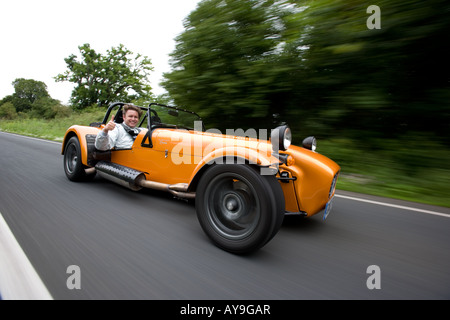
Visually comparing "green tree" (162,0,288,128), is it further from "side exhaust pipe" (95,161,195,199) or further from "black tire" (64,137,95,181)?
"side exhaust pipe" (95,161,195,199)

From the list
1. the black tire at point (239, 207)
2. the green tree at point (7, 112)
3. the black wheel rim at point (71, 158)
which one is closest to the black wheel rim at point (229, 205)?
the black tire at point (239, 207)

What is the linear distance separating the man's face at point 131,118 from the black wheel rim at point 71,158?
3.76ft

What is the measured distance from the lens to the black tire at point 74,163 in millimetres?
3646

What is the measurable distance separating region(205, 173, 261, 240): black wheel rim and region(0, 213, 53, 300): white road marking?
115 centimetres

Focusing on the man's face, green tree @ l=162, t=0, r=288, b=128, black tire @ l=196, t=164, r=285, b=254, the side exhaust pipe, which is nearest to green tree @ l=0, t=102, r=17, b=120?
green tree @ l=162, t=0, r=288, b=128

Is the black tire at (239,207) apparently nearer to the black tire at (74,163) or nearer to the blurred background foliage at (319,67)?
the black tire at (74,163)

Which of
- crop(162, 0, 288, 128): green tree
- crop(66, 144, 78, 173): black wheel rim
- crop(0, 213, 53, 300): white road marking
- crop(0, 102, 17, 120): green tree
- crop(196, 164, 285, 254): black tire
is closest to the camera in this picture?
crop(0, 213, 53, 300): white road marking

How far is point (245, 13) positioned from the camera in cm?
626

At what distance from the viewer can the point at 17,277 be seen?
1.52 metres

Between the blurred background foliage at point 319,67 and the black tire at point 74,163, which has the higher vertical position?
the blurred background foliage at point 319,67

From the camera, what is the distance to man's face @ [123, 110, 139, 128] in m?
3.39

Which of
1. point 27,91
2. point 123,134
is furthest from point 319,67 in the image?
point 27,91

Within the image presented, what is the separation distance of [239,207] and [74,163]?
3094mm
